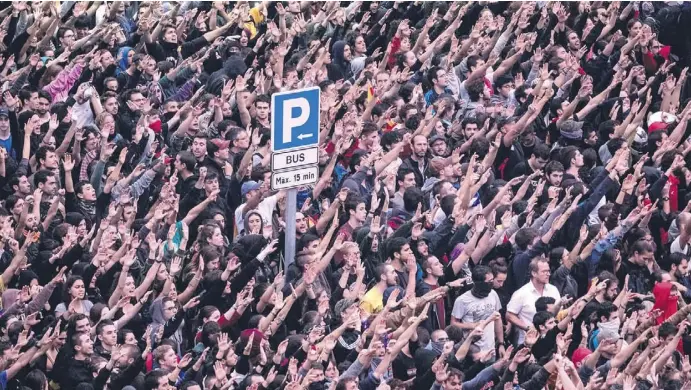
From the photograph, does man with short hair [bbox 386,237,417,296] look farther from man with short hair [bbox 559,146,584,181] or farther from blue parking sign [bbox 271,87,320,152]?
man with short hair [bbox 559,146,584,181]

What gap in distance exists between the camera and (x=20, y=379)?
18.3 metres

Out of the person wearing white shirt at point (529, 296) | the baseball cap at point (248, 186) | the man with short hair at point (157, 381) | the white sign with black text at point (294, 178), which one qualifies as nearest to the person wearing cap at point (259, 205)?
the baseball cap at point (248, 186)

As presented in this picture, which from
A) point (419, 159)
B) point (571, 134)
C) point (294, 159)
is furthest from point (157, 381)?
point (571, 134)

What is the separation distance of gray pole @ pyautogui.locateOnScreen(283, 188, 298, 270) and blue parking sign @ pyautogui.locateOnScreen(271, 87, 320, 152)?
17.4 inches

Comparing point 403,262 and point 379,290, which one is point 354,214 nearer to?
point 403,262

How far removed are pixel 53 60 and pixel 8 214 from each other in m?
4.70

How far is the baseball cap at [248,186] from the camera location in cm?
2181

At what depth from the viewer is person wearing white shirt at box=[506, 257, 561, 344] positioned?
20.0 metres

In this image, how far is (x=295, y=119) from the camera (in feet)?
65.9

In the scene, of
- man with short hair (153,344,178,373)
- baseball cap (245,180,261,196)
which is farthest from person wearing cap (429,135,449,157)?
man with short hair (153,344,178,373)

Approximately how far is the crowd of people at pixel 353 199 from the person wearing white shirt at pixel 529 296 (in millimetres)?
19

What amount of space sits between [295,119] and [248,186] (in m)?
2.02

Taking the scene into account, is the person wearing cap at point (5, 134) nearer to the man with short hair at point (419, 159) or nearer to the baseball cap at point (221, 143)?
the baseball cap at point (221, 143)

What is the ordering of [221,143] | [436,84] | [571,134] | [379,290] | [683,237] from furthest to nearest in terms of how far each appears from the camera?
[436,84] < [571,134] < [221,143] < [683,237] < [379,290]
